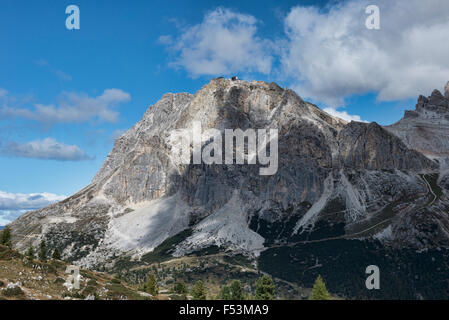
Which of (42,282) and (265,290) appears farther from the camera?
(265,290)

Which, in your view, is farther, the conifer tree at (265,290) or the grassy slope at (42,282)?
the conifer tree at (265,290)

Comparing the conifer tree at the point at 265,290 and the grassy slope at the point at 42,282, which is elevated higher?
the grassy slope at the point at 42,282

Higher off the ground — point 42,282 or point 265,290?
point 42,282

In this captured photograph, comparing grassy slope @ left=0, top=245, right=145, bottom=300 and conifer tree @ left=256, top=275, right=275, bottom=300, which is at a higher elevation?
grassy slope @ left=0, top=245, right=145, bottom=300

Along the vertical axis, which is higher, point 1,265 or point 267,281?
point 1,265
